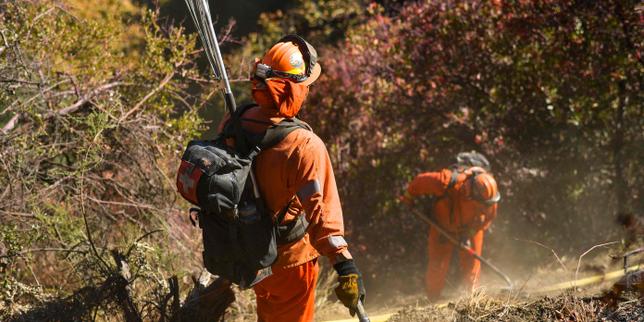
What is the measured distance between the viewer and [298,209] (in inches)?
169

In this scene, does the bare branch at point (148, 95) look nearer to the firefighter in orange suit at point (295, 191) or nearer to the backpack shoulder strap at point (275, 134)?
the firefighter in orange suit at point (295, 191)

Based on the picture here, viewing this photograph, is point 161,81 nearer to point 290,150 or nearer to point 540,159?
point 290,150

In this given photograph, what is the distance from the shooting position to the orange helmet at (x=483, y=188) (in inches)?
291

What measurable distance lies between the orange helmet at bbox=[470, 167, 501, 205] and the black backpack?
346 cm

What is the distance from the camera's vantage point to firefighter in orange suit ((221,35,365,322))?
3.99 metres

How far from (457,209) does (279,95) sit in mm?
4050

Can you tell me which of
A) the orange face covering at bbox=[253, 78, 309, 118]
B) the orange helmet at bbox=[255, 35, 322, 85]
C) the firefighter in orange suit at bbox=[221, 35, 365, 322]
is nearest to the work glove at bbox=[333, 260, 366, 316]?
the firefighter in orange suit at bbox=[221, 35, 365, 322]

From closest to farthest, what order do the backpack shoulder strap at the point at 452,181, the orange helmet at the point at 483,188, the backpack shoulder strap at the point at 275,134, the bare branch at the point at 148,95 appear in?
the backpack shoulder strap at the point at 275,134, the bare branch at the point at 148,95, the orange helmet at the point at 483,188, the backpack shoulder strap at the point at 452,181

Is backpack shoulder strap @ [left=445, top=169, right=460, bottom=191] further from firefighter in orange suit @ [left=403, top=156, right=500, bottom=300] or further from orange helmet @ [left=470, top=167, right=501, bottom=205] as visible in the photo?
orange helmet @ [left=470, top=167, right=501, bottom=205]

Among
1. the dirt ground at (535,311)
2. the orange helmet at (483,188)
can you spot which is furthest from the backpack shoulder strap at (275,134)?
the orange helmet at (483,188)

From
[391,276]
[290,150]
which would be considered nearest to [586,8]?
[391,276]

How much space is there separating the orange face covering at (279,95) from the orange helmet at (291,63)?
4 centimetres

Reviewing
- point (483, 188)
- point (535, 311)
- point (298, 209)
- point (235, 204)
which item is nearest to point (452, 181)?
point (483, 188)

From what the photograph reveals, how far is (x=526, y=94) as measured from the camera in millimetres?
8594
